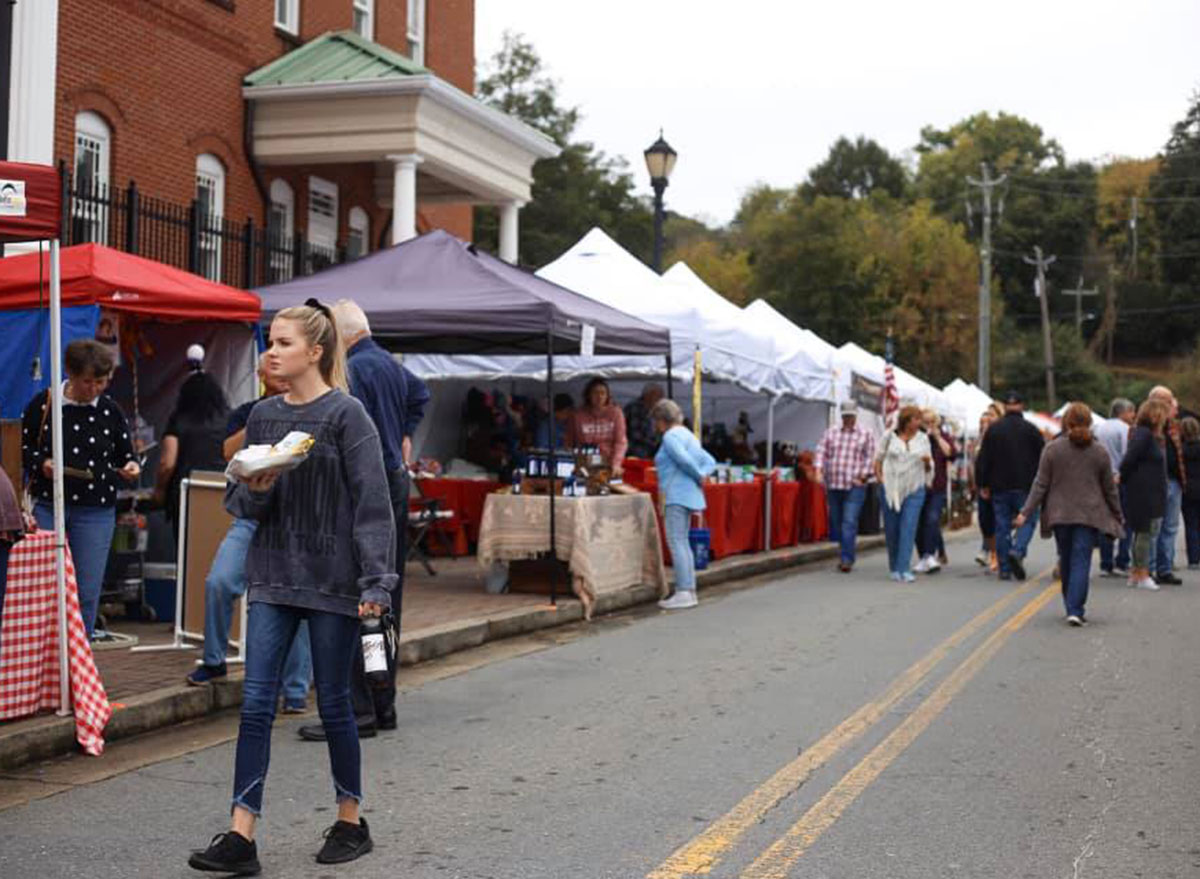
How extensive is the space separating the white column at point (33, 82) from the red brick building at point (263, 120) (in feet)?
0.07

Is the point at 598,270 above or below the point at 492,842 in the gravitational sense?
above

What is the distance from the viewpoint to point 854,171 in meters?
88.8

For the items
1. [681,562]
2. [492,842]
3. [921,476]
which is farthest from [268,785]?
[921,476]

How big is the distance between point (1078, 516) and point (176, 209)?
11.2 meters

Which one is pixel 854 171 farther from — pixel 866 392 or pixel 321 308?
pixel 321 308

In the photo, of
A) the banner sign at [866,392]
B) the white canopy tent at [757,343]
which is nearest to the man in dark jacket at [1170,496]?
the white canopy tent at [757,343]

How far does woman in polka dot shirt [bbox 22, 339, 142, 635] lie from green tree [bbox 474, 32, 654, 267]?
45.4 m

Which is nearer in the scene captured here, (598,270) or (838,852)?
(838,852)

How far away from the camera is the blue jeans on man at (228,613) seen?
321 inches

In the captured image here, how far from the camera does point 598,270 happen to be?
1827 centimetres

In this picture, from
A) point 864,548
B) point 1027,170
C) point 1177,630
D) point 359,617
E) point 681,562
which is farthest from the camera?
point 1027,170

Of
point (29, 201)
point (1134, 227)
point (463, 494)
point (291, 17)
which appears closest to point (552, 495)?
point (463, 494)

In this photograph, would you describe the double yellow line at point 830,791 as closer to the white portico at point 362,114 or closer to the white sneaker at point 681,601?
the white sneaker at point 681,601

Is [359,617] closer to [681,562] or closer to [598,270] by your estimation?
[681,562]
